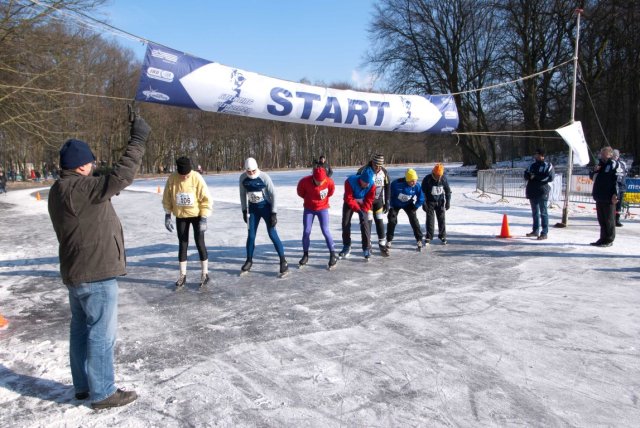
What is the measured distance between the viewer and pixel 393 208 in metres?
8.18

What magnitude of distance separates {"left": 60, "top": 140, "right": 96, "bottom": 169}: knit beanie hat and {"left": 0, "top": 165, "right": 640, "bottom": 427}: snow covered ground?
1.70 m

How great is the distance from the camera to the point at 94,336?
287 cm

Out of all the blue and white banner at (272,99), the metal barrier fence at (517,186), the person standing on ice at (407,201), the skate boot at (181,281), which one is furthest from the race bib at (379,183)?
the metal barrier fence at (517,186)

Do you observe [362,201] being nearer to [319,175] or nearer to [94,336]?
[319,175]

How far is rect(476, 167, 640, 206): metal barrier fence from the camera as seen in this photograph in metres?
15.4

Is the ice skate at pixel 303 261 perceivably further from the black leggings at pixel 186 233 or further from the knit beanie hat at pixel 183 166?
the knit beanie hat at pixel 183 166

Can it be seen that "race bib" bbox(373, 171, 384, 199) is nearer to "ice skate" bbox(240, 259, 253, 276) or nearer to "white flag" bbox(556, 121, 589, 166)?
"ice skate" bbox(240, 259, 253, 276)

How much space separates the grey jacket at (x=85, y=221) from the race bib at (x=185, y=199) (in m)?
2.74

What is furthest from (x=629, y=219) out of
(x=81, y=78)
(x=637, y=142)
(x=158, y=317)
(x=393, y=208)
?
(x=81, y=78)

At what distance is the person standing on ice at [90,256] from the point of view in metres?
2.80

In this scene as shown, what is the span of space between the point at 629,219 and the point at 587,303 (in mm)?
8861

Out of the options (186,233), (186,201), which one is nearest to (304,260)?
(186,233)

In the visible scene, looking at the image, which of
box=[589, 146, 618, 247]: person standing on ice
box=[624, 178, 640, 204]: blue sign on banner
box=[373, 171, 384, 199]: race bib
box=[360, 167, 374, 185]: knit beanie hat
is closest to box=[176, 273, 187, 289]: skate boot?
box=[360, 167, 374, 185]: knit beanie hat

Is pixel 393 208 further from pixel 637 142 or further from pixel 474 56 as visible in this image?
pixel 474 56
